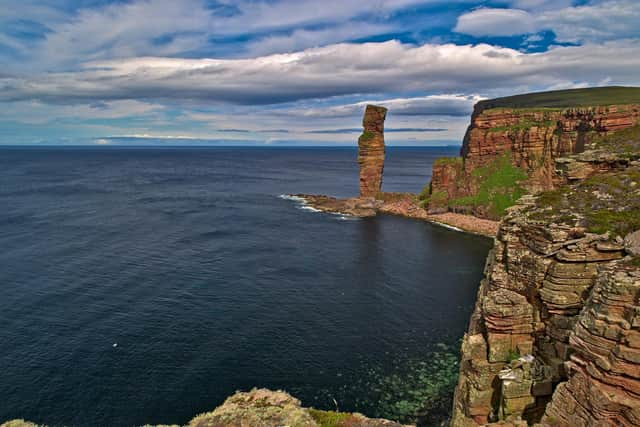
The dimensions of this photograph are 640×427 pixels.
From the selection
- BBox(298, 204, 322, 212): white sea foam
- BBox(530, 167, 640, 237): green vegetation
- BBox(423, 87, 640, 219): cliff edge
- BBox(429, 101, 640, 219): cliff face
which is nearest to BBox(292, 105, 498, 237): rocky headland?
BBox(298, 204, 322, 212): white sea foam

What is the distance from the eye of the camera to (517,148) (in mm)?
123375

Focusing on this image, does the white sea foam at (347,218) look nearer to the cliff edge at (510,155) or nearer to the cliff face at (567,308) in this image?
the cliff edge at (510,155)

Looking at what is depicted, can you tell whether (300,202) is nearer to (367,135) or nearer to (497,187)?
(367,135)

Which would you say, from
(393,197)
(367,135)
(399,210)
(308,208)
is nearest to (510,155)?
(399,210)

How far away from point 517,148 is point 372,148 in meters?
52.2

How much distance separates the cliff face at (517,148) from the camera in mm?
105750

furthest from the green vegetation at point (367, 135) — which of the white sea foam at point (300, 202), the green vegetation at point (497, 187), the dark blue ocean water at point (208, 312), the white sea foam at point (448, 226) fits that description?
the dark blue ocean water at point (208, 312)

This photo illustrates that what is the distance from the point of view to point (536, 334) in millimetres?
21203

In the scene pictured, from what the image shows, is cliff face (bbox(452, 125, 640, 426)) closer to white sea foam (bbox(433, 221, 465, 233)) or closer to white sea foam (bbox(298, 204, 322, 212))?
white sea foam (bbox(433, 221, 465, 233))

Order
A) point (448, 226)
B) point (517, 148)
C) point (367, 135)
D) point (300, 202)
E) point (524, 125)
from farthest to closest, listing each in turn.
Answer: point (300, 202) → point (367, 135) → point (517, 148) → point (524, 125) → point (448, 226)

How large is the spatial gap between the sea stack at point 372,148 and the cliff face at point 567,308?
5121 inches

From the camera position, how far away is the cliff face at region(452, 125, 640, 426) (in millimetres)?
15289

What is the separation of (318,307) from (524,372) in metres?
44.2

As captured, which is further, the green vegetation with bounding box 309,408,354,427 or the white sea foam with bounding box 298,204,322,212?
the white sea foam with bounding box 298,204,322,212
